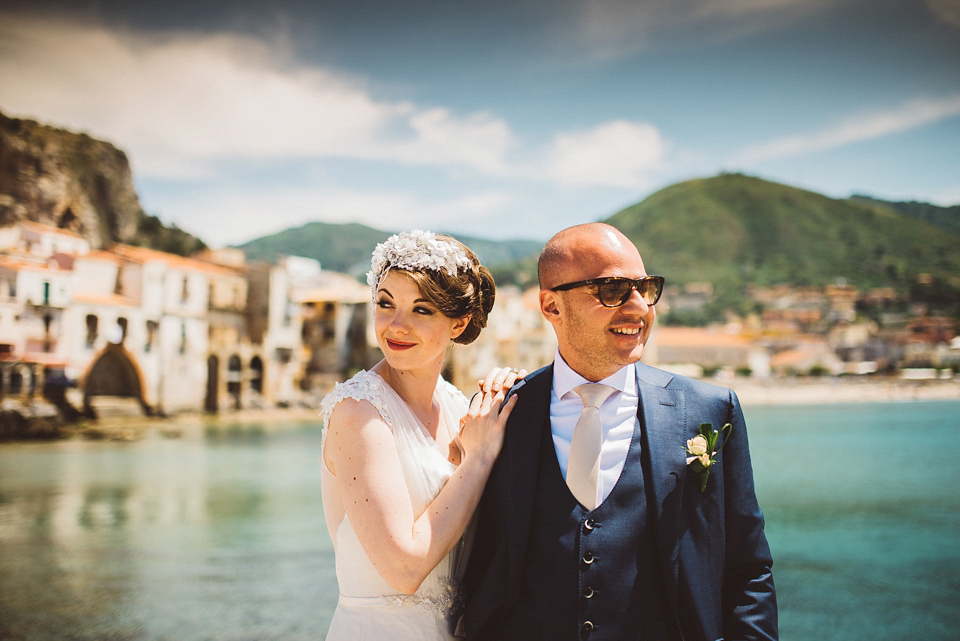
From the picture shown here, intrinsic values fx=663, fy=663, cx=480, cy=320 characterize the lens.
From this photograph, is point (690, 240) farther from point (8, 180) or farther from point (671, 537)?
point (671, 537)

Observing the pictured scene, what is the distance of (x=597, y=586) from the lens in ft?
6.23

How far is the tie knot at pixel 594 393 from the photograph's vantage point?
2.04 m

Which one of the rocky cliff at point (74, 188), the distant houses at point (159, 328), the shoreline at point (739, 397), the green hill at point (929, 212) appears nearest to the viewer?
the shoreline at point (739, 397)

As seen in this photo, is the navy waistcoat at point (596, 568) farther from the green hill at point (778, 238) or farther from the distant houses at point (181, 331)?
the green hill at point (778, 238)

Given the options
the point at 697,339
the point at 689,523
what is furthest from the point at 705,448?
the point at 697,339

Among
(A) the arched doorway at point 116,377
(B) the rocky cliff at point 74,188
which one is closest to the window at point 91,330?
(A) the arched doorway at point 116,377

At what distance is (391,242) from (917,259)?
416 feet

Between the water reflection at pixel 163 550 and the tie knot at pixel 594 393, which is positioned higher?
the tie knot at pixel 594 393

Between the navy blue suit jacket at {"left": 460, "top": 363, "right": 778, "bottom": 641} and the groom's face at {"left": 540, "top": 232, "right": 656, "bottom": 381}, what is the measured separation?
136mm

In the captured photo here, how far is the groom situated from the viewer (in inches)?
75.8

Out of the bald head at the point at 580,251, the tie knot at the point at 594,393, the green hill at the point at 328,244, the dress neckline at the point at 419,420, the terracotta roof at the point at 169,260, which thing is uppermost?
the green hill at the point at 328,244

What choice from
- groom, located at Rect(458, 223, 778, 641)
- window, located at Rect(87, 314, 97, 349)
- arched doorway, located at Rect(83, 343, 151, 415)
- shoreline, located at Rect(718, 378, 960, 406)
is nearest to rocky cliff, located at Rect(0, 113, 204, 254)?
window, located at Rect(87, 314, 97, 349)

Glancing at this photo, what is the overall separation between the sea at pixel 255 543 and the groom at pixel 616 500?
7.17 metres

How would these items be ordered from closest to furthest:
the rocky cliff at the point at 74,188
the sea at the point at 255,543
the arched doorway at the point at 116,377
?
the sea at the point at 255,543 → the arched doorway at the point at 116,377 → the rocky cliff at the point at 74,188
